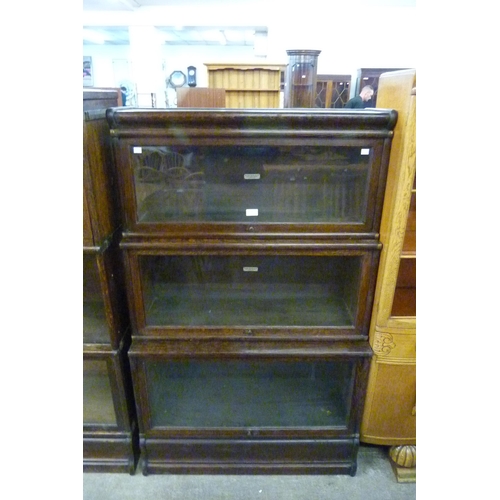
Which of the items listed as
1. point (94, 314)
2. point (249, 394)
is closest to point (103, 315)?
point (94, 314)

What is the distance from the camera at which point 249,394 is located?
151cm

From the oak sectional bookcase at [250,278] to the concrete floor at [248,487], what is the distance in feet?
0.13

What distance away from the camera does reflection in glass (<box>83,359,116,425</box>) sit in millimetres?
1373

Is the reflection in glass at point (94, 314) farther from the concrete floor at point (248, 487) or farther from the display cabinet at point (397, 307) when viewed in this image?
the display cabinet at point (397, 307)

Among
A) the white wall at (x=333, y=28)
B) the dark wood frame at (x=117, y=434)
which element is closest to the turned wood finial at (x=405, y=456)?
the dark wood frame at (x=117, y=434)

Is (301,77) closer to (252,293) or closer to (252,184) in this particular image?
(252,184)

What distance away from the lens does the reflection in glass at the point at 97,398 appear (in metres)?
1.37

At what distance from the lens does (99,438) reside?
1.41 meters

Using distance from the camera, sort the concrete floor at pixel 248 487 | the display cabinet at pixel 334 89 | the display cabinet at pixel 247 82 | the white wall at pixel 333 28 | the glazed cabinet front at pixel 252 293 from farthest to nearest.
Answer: the white wall at pixel 333 28
the display cabinet at pixel 334 89
the display cabinet at pixel 247 82
the concrete floor at pixel 248 487
the glazed cabinet front at pixel 252 293

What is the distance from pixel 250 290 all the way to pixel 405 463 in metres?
0.87

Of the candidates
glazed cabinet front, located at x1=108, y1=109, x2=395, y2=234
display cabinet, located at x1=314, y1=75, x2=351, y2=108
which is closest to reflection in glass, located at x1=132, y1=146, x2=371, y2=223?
glazed cabinet front, located at x1=108, y1=109, x2=395, y2=234

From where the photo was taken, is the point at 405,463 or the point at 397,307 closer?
the point at 397,307

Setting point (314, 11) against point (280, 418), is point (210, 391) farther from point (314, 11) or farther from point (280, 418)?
point (314, 11)
